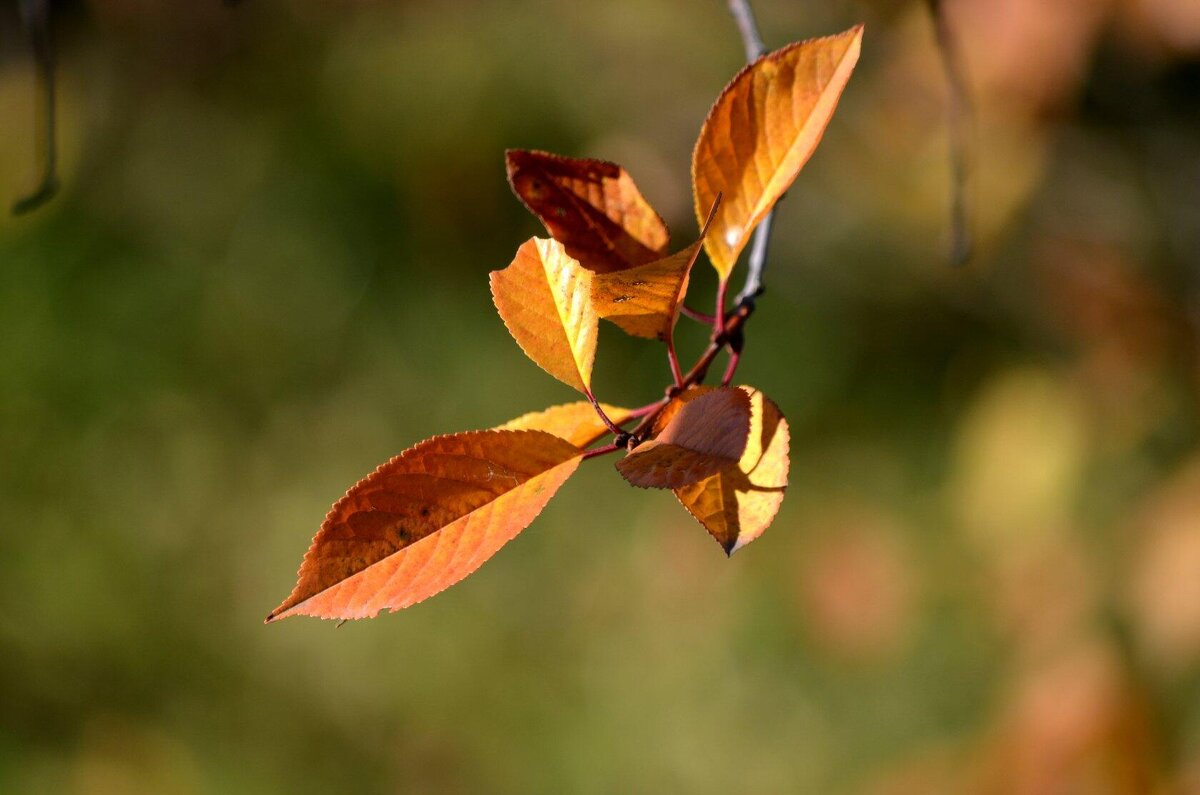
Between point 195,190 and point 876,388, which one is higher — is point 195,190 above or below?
above

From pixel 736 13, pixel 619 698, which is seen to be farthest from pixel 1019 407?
pixel 736 13

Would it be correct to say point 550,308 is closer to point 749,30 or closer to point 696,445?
point 696,445

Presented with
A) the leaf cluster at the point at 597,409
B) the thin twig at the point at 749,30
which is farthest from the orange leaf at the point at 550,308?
the thin twig at the point at 749,30

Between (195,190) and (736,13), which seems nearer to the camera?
(736,13)

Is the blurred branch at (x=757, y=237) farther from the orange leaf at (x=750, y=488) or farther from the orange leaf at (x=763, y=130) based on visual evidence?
the orange leaf at (x=750, y=488)

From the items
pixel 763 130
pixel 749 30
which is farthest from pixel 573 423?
pixel 749 30

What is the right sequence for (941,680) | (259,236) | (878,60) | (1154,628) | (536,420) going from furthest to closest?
(259,236) < (941,680) < (878,60) < (1154,628) < (536,420)

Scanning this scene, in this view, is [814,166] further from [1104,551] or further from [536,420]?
[536,420]
